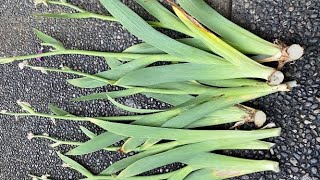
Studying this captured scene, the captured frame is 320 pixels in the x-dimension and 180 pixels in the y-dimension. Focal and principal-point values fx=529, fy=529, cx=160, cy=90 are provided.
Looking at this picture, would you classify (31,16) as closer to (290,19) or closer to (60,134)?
(60,134)

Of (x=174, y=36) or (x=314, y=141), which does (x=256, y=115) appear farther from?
(x=174, y=36)

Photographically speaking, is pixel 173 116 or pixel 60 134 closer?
pixel 173 116

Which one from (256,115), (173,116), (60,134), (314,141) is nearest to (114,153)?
(60,134)

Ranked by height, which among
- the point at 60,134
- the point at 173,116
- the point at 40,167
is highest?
the point at 173,116

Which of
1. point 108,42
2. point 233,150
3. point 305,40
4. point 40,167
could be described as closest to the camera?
point 305,40

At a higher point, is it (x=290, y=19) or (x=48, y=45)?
(x=290, y=19)

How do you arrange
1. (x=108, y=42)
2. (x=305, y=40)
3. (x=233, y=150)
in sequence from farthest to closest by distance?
(x=108, y=42) < (x=233, y=150) < (x=305, y=40)
